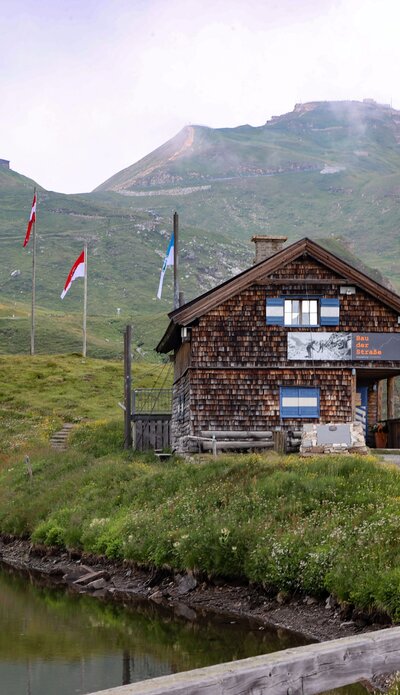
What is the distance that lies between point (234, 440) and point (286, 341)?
420 centimetres

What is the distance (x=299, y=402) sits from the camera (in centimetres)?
3691

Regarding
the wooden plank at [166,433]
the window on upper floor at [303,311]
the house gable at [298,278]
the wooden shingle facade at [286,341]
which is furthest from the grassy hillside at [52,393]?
the window on upper floor at [303,311]

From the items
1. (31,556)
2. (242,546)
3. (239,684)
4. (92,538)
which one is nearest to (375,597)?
(242,546)

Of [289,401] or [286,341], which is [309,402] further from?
[286,341]

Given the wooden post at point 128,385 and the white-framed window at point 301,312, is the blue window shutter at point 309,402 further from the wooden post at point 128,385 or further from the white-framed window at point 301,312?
the wooden post at point 128,385

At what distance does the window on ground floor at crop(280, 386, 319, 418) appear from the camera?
120 feet

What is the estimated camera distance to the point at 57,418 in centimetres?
5725

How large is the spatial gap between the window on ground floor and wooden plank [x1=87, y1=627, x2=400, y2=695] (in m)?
25.4

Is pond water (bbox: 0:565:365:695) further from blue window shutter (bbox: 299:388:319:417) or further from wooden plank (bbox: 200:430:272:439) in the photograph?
blue window shutter (bbox: 299:388:319:417)

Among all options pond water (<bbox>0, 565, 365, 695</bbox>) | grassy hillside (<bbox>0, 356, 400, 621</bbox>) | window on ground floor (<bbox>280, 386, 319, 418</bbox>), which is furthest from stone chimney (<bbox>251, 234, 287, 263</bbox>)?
pond water (<bbox>0, 565, 365, 695</bbox>)

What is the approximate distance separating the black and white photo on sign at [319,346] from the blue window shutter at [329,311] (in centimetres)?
45

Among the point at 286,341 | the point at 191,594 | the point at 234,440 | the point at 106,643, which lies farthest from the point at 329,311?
the point at 106,643

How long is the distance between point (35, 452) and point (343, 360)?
56.0ft

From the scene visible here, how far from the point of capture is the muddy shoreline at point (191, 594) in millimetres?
18688
